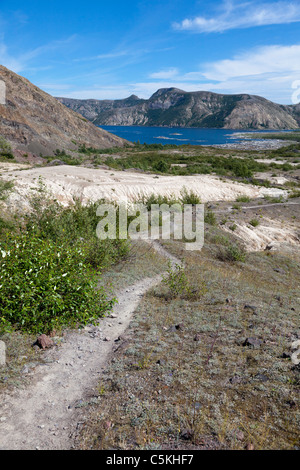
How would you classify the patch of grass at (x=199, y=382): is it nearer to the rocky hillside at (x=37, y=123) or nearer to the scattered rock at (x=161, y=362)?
the scattered rock at (x=161, y=362)

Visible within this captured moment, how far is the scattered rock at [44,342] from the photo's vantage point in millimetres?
6287

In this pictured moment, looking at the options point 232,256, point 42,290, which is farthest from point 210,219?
point 42,290

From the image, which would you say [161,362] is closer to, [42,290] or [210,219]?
[42,290]

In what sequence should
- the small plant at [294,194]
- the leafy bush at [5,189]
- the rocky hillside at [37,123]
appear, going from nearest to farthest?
the leafy bush at [5,189] < the small plant at [294,194] < the rocky hillside at [37,123]

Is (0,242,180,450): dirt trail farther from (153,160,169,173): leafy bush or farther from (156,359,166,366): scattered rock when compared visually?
(153,160,169,173): leafy bush

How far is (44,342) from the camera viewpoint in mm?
6312

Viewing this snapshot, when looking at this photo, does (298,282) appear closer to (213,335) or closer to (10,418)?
(213,335)

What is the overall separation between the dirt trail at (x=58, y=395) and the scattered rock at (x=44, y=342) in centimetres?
15

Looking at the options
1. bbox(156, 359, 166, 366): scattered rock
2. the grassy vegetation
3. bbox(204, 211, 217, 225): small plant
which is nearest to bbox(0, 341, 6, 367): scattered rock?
the grassy vegetation

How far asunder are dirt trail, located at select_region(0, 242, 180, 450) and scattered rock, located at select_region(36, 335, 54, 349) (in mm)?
151

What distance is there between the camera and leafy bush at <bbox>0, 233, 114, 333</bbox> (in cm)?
617

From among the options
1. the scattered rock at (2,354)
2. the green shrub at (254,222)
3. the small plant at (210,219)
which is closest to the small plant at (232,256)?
the small plant at (210,219)

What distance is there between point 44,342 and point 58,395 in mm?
1450
